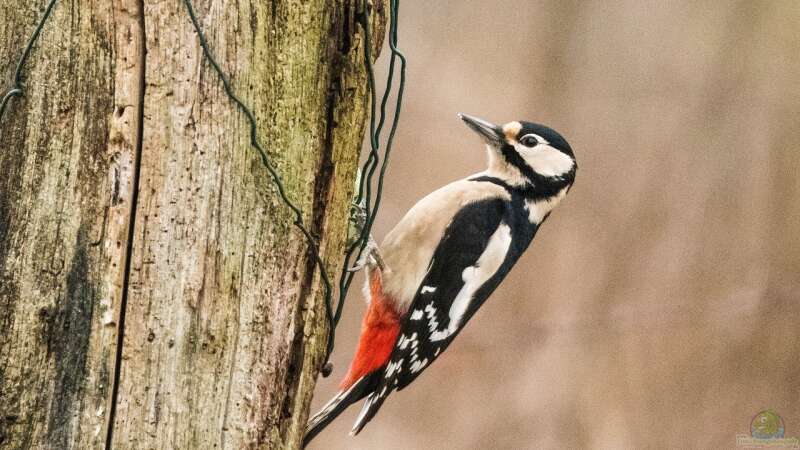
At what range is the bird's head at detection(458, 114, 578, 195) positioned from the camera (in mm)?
3451

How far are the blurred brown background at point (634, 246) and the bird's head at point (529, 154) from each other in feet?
5.37

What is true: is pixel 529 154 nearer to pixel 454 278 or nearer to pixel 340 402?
pixel 454 278

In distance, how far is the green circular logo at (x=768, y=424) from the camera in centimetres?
523

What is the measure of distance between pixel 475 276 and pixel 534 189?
379 millimetres

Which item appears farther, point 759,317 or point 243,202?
point 759,317

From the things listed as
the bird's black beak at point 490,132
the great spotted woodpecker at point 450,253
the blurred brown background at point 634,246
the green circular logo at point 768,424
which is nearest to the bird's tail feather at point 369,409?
the great spotted woodpecker at point 450,253

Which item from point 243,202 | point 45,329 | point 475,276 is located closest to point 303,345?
point 243,202

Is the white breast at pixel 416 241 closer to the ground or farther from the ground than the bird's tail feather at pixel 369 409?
farther from the ground

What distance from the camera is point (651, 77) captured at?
5.23 meters

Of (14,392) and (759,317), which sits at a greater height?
(14,392)

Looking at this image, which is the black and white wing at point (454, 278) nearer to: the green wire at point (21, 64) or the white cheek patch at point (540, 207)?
the white cheek patch at point (540, 207)

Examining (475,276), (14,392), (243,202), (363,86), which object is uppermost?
(363,86)

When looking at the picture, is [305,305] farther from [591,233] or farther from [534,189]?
[591,233]

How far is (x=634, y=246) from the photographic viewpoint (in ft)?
17.1
